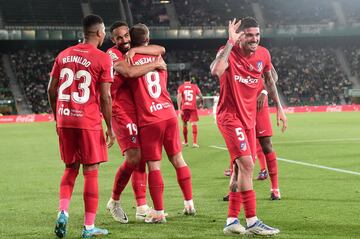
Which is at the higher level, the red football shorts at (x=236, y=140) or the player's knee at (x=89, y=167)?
the red football shorts at (x=236, y=140)

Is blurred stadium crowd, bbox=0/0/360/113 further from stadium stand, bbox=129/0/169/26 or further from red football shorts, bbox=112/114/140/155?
red football shorts, bbox=112/114/140/155

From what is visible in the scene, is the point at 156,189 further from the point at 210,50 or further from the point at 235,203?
the point at 210,50

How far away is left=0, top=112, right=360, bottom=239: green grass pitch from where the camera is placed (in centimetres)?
633

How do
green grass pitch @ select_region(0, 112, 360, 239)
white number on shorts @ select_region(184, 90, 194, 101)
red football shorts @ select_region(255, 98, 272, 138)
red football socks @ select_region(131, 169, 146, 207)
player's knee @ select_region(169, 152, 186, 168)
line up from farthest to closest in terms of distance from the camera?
1. white number on shorts @ select_region(184, 90, 194, 101)
2. red football shorts @ select_region(255, 98, 272, 138)
3. red football socks @ select_region(131, 169, 146, 207)
4. player's knee @ select_region(169, 152, 186, 168)
5. green grass pitch @ select_region(0, 112, 360, 239)

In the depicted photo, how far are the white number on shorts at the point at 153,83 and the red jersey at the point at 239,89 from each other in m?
0.74

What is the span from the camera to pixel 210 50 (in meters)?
59.3

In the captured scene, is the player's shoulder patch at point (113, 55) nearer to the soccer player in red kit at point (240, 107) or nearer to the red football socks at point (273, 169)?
the soccer player in red kit at point (240, 107)

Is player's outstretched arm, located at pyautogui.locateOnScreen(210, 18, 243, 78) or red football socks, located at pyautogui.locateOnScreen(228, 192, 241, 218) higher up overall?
player's outstretched arm, located at pyautogui.locateOnScreen(210, 18, 243, 78)

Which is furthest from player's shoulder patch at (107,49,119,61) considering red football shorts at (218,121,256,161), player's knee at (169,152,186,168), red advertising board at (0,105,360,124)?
red advertising board at (0,105,360,124)

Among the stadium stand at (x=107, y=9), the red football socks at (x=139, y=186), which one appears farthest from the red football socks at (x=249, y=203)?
the stadium stand at (x=107, y=9)

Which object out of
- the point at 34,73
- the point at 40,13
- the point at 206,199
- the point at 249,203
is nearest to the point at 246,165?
the point at 249,203

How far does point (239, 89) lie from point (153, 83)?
39.0 inches

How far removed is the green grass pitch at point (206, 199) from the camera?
249 inches

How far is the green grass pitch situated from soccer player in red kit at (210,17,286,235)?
1.09 ft
